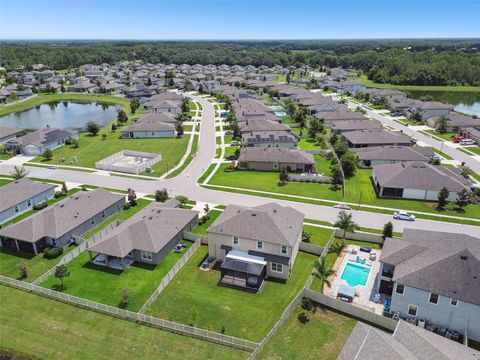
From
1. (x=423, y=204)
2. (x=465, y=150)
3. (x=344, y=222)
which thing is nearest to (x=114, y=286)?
(x=344, y=222)

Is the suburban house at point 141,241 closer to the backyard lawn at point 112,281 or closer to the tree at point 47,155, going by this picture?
the backyard lawn at point 112,281

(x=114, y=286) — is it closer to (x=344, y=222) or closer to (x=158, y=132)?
(x=344, y=222)

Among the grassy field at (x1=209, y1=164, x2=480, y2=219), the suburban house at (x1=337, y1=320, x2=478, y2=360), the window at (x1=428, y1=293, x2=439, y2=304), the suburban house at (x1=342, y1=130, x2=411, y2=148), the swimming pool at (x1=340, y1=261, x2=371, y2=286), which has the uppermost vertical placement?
the suburban house at (x1=342, y1=130, x2=411, y2=148)

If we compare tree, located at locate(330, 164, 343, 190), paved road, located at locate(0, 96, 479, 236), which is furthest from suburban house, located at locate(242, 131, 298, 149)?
tree, located at locate(330, 164, 343, 190)

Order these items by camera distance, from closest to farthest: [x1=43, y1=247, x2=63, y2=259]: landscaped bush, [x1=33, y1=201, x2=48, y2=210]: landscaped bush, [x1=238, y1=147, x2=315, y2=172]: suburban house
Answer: [x1=43, y1=247, x2=63, y2=259]: landscaped bush
[x1=33, y1=201, x2=48, y2=210]: landscaped bush
[x1=238, y1=147, x2=315, y2=172]: suburban house

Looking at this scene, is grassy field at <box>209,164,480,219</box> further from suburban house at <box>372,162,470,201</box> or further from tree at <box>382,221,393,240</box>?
tree at <box>382,221,393,240</box>

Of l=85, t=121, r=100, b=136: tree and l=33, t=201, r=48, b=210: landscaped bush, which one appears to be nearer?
l=33, t=201, r=48, b=210: landscaped bush

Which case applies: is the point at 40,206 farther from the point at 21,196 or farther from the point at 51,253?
the point at 51,253

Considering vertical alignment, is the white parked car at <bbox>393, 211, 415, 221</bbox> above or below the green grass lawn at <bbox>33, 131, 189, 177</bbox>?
below
